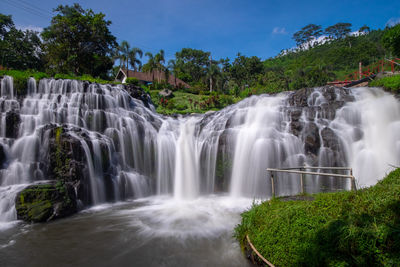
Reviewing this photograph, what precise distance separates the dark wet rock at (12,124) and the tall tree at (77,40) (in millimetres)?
21555

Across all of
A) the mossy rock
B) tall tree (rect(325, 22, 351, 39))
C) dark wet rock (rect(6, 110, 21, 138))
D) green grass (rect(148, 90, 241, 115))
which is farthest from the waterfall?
tall tree (rect(325, 22, 351, 39))

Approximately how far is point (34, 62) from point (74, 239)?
46.0 metres

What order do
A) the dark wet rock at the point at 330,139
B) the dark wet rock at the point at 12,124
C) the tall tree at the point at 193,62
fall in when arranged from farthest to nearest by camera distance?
the tall tree at the point at 193,62 < the dark wet rock at the point at 12,124 < the dark wet rock at the point at 330,139

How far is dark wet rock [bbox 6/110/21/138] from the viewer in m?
11.3

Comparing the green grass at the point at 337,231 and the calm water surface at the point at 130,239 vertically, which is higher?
the green grass at the point at 337,231

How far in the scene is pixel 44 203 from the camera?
8227 millimetres

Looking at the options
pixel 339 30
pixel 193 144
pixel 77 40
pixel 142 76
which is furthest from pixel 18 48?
pixel 339 30

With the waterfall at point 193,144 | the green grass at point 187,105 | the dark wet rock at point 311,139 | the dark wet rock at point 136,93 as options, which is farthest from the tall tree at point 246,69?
the dark wet rock at point 311,139

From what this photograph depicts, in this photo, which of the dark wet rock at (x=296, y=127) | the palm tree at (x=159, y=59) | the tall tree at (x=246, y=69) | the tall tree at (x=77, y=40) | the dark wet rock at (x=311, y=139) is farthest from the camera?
the tall tree at (x=246, y=69)

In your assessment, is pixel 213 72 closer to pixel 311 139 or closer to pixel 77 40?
pixel 77 40

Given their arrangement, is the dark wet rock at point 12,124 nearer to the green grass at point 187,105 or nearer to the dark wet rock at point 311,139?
the dark wet rock at point 311,139

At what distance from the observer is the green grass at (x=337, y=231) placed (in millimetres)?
3027

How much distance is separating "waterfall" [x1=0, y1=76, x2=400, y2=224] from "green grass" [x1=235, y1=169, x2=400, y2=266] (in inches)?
250

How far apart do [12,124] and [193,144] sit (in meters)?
10.1
